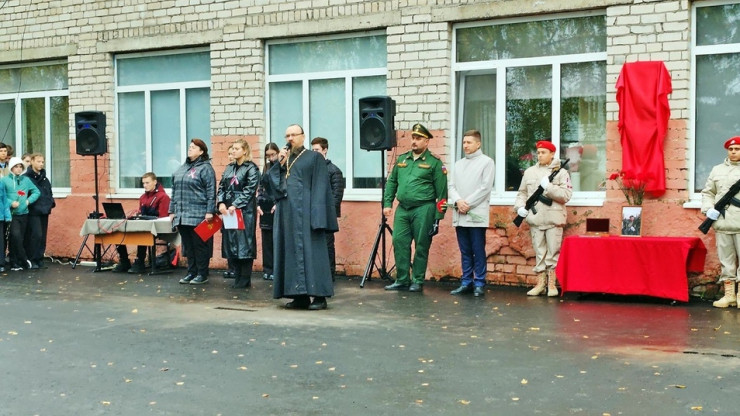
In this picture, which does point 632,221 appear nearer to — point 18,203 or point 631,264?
point 631,264

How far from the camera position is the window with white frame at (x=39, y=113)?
16.8 metres

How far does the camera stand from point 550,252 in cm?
1123

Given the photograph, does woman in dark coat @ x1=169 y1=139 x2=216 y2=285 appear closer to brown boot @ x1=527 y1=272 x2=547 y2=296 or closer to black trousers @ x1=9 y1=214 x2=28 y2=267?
black trousers @ x1=9 y1=214 x2=28 y2=267

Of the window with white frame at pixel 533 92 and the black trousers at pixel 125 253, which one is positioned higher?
the window with white frame at pixel 533 92

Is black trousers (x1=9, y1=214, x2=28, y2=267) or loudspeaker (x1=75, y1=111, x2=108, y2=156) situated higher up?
loudspeaker (x1=75, y1=111, x2=108, y2=156)

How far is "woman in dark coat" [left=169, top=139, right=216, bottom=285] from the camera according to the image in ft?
41.6

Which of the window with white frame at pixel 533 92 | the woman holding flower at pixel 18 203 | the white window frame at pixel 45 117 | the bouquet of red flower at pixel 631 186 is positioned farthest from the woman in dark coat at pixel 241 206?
the white window frame at pixel 45 117

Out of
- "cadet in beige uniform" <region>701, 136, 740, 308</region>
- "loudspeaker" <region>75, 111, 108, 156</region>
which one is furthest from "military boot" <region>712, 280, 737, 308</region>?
"loudspeaker" <region>75, 111, 108, 156</region>

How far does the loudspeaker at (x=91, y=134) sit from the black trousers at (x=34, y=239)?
1.40 meters

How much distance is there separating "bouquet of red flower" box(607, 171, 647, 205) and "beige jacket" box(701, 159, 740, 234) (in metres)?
0.89

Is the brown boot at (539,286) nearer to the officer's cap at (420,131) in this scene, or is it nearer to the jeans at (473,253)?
the jeans at (473,253)

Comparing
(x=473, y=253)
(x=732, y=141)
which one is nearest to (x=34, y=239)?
(x=473, y=253)

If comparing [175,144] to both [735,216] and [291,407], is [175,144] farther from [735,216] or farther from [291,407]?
[291,407]

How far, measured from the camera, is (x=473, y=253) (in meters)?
11.5
